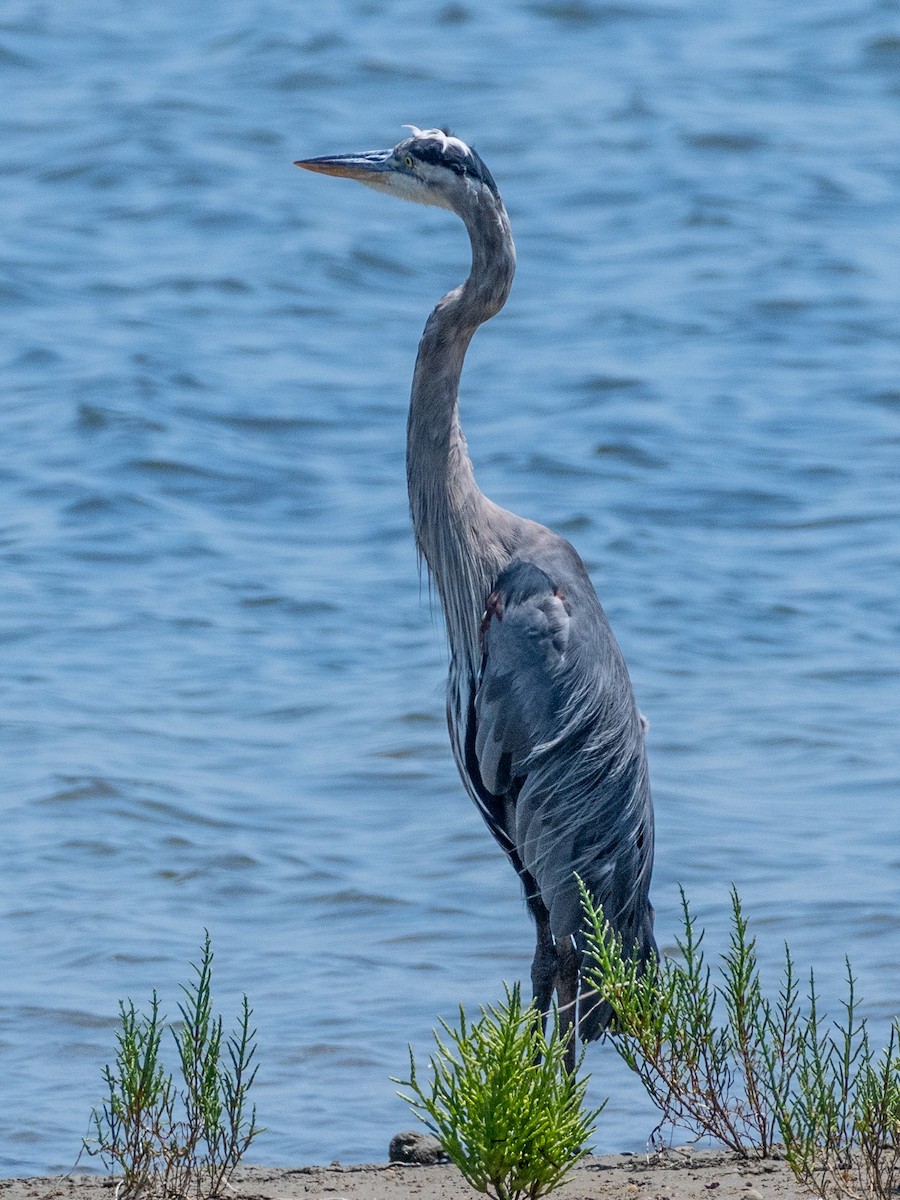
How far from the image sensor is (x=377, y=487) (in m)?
12.1

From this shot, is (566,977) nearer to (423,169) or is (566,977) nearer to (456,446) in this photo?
(456,446)

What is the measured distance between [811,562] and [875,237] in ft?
24.1

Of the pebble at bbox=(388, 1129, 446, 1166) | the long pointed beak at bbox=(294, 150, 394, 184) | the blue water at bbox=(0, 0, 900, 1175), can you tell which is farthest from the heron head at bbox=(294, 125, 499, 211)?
the blue water at bbox=(0, 0, 900, 1175)

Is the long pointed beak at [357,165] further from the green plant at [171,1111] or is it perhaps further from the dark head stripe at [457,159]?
the green plant at [171,1111]

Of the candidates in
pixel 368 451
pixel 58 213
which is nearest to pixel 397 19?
pixel 58 213

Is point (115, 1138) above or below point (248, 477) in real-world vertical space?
below

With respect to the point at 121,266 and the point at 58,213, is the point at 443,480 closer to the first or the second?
the point at 121,266

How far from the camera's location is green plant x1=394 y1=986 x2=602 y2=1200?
3.78 meters

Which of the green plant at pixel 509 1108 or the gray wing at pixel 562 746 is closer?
the green plant at pixel 509 1108

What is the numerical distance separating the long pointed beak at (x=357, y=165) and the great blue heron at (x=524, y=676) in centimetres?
1

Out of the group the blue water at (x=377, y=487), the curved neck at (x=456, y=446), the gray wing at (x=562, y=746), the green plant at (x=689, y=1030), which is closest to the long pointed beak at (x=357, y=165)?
the curved neck at (x=456, y=446)

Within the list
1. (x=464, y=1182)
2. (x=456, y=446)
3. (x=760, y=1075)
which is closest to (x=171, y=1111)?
(x=464, y=1182)

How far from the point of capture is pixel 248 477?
12.3 m

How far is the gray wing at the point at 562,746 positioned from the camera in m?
5.25
